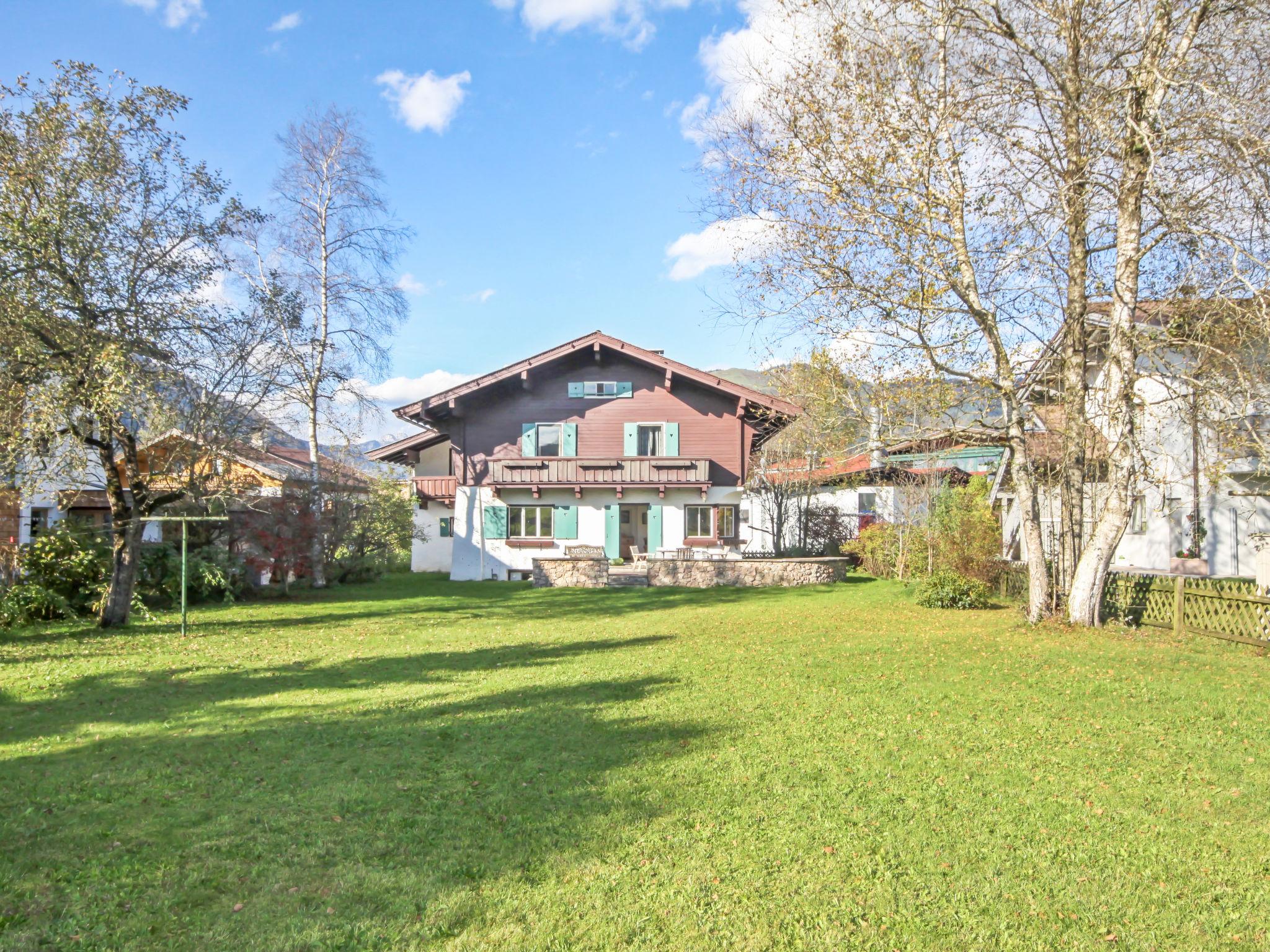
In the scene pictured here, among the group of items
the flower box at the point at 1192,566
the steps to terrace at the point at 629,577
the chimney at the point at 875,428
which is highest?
the chimney at the point at 875,428

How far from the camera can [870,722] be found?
24.7 feet

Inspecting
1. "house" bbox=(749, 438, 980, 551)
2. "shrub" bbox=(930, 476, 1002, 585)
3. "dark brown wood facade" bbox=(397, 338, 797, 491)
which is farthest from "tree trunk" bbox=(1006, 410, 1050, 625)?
"dark brown wood facade" bbox=(397, 338, 797, 491)

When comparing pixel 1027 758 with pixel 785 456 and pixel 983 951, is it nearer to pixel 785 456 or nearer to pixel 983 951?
pixel 983 951

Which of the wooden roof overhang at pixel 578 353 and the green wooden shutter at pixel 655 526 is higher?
the wooden roof overhang at pixel 578 353

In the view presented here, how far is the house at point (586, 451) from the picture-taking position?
93.4 ft

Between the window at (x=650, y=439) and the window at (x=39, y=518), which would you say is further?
the window at (x=650, y=439)

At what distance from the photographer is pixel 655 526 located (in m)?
28.5

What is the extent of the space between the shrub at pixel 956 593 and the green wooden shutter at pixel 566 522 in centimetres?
1364

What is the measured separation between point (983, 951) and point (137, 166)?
15.5 metres

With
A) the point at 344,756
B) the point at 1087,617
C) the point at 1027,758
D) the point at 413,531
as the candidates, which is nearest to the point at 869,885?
the point at 1027,758

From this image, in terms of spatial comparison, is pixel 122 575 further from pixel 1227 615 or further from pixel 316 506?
pixel 1227 615

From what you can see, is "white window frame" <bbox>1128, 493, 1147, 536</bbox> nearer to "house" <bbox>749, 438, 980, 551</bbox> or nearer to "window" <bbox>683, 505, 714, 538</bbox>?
"house" <bbox>749, 438, 980, 551</bbox>

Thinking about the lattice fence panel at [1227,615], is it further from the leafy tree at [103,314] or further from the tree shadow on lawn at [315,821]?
the leafy tree at [103,314]

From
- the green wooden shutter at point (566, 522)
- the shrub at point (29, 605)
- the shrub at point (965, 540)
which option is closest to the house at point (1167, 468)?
the shrub at point (965, 540)
